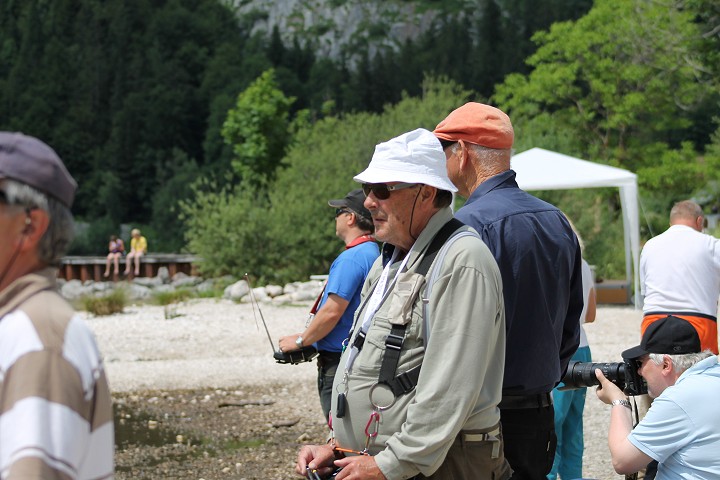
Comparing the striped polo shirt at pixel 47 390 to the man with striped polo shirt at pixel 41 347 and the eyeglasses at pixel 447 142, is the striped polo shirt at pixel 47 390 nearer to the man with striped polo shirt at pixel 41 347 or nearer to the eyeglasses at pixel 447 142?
the man with striped polo shirt at pixel 41 347

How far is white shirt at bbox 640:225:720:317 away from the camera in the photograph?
7090 millimetres

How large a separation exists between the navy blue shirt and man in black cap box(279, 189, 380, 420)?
186cm

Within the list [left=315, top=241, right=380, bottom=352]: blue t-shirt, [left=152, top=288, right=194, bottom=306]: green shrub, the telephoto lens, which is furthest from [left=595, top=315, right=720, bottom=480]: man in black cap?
[left=152, top=288, right=194, bottom=306]: green shrub

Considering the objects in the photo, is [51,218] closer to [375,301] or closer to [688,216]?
[375,301]

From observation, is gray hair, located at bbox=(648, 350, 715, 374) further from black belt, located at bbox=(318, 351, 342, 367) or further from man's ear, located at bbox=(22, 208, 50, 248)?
man's ear, located at bbox=(22, 208, 50, 248)

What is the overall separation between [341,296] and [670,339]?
2000mm

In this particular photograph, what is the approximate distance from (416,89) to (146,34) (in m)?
40.9

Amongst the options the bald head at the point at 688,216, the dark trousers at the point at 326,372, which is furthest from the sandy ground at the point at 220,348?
the dark trousers at the point at 326,372

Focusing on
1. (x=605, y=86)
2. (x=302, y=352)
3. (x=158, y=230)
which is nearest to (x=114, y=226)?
(x=158, y=230)

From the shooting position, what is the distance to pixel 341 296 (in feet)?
17.8

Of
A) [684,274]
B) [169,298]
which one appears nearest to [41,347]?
[684,274]

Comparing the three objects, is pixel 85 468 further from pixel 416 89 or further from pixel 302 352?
pixel 416 89

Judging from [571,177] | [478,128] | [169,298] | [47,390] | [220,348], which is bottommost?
[169,298]

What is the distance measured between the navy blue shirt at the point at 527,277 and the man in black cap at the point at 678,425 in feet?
1.64
